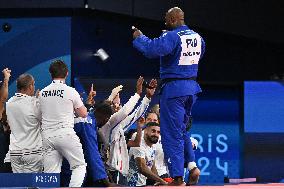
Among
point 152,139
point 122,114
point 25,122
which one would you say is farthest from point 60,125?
point 152,139

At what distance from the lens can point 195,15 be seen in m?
16.4

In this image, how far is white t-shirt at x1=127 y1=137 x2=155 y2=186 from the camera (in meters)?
11.5

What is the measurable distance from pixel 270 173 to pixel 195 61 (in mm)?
5637

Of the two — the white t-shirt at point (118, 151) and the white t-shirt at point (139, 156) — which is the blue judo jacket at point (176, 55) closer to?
the white t-shirt at point (118, 151)

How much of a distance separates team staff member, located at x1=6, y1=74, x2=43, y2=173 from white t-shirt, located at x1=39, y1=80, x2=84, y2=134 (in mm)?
280

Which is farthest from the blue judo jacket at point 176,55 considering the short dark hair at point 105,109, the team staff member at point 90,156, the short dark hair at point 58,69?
the short dark hair at point 105,109

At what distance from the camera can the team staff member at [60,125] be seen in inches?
379

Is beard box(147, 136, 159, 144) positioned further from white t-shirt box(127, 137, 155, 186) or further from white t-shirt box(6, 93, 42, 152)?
white t-shirt box(6, 93, 42, 152)

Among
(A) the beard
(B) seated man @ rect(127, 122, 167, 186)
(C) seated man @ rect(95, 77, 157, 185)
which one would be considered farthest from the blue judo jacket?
(A) the beard

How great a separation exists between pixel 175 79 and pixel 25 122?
183 cm

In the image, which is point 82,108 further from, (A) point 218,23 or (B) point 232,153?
(A) point 218,23

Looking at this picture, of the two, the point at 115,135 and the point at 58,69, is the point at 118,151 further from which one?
the point at 58,69

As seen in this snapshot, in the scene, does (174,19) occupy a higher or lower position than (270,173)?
higher

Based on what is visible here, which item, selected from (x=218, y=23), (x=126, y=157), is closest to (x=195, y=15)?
(x=218, y=23)
